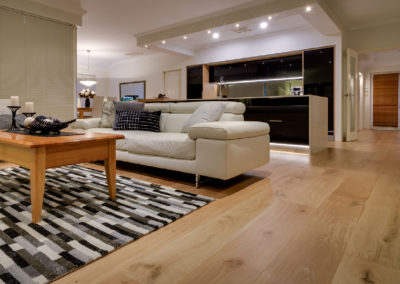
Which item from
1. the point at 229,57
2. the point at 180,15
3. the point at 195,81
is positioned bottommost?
the point at 195,81

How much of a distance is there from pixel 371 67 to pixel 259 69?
227 inches

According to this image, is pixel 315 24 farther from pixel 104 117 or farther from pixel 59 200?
pixel 59 200

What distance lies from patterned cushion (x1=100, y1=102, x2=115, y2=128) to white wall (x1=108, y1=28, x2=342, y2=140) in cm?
477

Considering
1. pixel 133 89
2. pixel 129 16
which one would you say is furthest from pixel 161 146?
pixel 133 89

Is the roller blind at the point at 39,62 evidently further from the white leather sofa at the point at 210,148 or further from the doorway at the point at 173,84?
the doorway at the point at 173,84

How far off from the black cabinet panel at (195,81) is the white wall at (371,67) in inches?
206

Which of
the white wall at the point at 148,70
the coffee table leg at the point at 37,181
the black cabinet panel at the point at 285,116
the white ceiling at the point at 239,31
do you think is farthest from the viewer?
the white wall at the point at 148,70

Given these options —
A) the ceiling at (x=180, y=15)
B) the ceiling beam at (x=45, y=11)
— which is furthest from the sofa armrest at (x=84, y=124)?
the ceiling beam at (x=45, y=11)

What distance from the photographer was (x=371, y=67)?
35.2ft

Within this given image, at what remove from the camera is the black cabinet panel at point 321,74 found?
21.1 ft

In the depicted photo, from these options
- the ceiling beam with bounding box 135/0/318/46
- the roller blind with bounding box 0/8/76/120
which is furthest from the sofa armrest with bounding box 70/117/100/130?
the ceiling beam with bounding box 135/0/318/46

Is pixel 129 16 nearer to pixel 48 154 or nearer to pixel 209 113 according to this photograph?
pixel 209 113

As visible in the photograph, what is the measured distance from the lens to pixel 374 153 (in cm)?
459

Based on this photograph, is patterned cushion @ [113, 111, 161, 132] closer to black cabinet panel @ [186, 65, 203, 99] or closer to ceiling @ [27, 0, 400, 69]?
ceiling @ [27, 0, 400, 69]
